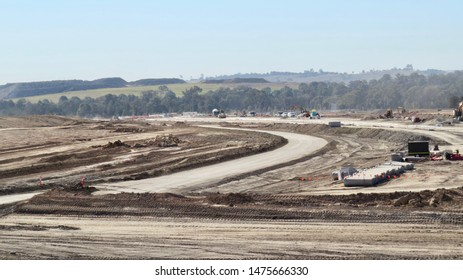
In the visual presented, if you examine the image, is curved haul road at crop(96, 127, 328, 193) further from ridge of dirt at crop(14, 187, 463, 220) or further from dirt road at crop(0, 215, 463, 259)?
dirt road at crop(0, 215, 463, 259)

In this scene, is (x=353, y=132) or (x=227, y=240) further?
(x=353, y=132)

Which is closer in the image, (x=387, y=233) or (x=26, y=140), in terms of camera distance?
→ (x=387, y=233)

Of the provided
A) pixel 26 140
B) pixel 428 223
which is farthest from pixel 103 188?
pixel 26 140

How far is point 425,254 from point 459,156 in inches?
1246

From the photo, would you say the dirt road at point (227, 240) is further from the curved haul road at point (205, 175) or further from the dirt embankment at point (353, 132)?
the dirt embankment at point (353, 132)

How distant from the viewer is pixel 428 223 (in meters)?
29.3

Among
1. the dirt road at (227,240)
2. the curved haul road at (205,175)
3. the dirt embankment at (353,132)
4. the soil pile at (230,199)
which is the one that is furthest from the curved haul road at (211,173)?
the dirt road at (227,240)

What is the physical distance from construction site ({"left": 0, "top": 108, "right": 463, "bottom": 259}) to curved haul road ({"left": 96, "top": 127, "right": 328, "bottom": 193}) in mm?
97

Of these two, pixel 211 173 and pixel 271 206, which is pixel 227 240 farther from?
pixel 211 173

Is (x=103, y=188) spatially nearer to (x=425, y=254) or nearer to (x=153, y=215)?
(x=153, y=215)

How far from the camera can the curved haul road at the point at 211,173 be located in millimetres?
47312

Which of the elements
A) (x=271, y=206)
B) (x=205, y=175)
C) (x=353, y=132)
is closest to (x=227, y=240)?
(x=271, y=206)

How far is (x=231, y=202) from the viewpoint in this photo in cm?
3669

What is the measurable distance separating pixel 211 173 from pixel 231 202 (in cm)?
1834
